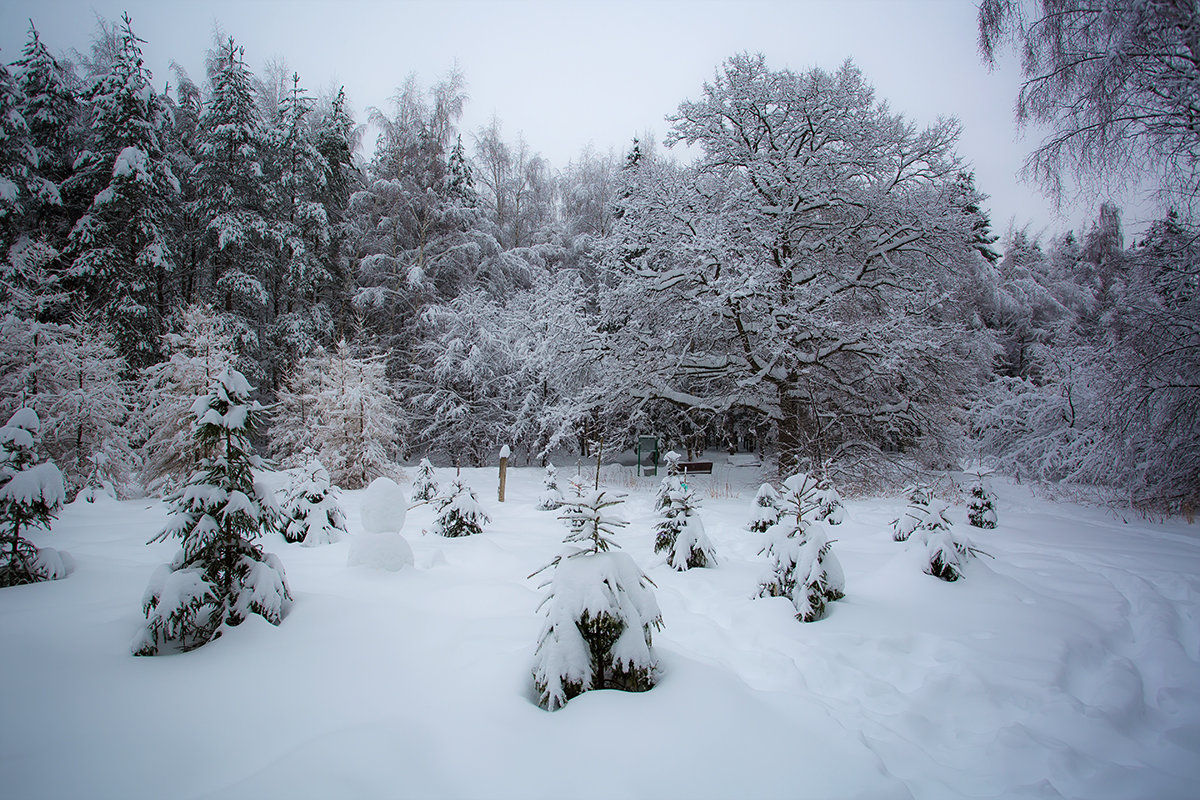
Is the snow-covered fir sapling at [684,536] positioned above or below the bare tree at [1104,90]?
below

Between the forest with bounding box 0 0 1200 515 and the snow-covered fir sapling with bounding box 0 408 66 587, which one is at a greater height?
the forest with bounding box 0 0 1200 515

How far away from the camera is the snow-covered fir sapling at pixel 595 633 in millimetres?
2410

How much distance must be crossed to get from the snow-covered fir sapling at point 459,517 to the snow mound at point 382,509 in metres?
2.08

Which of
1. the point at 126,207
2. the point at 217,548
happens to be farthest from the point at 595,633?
the point at 126,207

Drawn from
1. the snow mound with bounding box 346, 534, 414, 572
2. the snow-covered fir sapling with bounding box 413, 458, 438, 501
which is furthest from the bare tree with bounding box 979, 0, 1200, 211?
the snow-covered fir sapling with bounding box 413, 458, 438, 501

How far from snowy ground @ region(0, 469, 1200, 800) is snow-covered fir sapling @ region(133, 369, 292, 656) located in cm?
17

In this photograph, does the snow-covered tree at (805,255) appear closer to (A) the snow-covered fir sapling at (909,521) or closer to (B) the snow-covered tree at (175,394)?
(A) the snow-covered fir sapling at (909,521)

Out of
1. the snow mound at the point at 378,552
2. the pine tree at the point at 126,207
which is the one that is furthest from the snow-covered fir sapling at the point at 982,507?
the pine tree at the point at 126,207

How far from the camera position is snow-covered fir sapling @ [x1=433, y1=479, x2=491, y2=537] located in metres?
6.66

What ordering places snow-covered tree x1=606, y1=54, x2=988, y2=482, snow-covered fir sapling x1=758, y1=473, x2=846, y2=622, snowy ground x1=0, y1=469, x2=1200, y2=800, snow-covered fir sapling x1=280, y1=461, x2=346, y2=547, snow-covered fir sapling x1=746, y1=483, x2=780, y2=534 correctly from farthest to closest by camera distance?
snow-covered tree x1=606, y1=54, x2=988, y2=482, snow-covered fir sapling x1=746, y1=483, x2=780, y2=534, snow-covered fir sapling x1=280, y1=461, x2=346, y2=547, snow-covered fir sapling x1=758, y1=473, x2=846, y2=622, snowy ground x1=0, y1=469, x2=1200, y2=800

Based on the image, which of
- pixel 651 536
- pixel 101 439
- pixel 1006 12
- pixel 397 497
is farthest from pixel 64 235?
pixel 1006 12

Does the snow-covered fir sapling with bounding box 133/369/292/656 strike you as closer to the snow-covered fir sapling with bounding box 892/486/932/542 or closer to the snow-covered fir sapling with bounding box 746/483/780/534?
the snow-covered fir sapling with bounding box 746/483/780/534

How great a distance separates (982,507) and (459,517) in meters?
7.50

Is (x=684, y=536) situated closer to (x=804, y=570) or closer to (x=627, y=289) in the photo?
(x=804, y=570)
